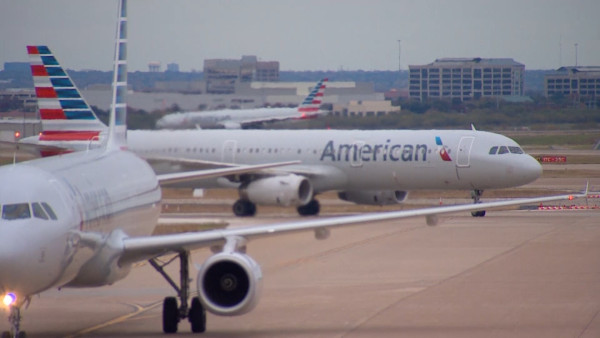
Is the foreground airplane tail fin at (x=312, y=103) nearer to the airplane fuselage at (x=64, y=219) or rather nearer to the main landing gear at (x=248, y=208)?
the main landing gear at (x=248, y=208)

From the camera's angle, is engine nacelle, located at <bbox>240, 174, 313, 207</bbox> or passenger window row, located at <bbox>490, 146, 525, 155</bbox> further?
passenger window row, located at <bbox>490, 146, 525, 155</bbox>

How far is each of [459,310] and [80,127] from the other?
58.8 feet

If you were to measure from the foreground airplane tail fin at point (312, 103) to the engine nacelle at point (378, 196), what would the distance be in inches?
778

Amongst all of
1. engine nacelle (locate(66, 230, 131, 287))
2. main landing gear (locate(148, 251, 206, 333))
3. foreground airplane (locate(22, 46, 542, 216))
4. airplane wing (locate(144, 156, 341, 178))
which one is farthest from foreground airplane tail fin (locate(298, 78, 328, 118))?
engine nacelle (locate(66, 230, 131, 287))

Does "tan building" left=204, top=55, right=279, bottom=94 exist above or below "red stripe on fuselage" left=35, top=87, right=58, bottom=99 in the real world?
above

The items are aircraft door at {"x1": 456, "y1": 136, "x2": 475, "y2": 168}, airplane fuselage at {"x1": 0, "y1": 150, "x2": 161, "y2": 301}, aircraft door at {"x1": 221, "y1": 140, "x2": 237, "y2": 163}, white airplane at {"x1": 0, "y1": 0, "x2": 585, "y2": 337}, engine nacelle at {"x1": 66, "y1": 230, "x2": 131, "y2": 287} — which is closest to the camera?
airplane fuselage at {"x1": 0, "y1": 150, "x2": 161, "y2": 301}

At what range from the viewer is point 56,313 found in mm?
17172

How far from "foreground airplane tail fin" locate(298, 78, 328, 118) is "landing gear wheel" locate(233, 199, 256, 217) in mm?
21285

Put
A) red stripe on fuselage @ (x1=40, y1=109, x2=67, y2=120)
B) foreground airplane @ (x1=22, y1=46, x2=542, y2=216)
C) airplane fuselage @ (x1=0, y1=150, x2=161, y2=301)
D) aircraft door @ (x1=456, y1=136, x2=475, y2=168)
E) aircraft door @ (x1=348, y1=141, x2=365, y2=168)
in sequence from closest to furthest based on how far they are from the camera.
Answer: airplane fuselage @ (x1=0, y1=150, x2=161, y2=301) → red stripe on fuselage @ (x1=40, y1=109, x2=67, y2=120) → foreground airplane @ (x1=22, y1=46, x2=542, y2=216) → aircraft door @ (x1=456, y1=136, x2=475, y2=168) → aircraft door @ (x1=348, y1=141, x2=365, y2=168)

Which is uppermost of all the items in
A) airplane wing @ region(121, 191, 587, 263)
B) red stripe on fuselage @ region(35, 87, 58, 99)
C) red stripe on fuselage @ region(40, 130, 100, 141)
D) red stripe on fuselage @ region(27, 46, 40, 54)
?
red stripe on fuselage @ region(27, 46, 40, 54)

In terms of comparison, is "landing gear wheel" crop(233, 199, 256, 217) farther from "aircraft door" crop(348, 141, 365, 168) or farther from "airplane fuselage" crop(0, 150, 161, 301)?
"airplane fuselage" crop(0, 150, 161, 301)

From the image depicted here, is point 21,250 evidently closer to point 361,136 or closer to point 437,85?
point 361,136

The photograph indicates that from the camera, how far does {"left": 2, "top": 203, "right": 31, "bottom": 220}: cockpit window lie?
40.4 ft

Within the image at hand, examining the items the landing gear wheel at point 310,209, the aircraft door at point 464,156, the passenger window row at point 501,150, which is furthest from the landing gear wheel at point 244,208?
the passenger window row at point 501,150
